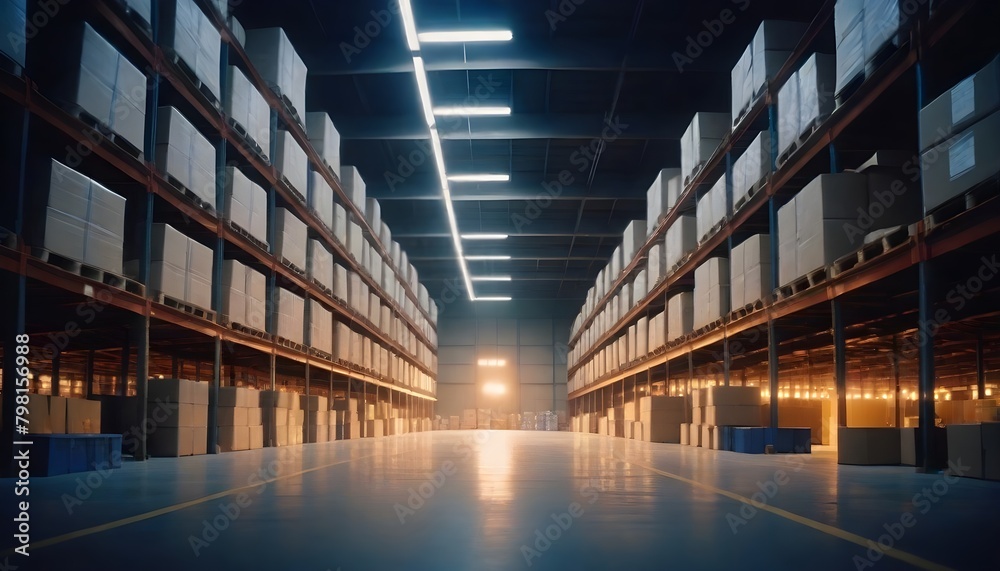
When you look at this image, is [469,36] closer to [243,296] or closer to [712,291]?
[243,296]

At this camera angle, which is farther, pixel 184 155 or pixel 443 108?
pixel 443 108

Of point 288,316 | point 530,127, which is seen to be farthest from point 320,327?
point 530,127

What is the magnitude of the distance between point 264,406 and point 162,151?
4876 mm

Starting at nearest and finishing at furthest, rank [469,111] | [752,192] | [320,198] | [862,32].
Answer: [862,32]
[752,192]
[320,198]
[469,111]

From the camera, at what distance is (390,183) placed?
19.4 meters

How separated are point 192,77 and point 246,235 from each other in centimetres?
244

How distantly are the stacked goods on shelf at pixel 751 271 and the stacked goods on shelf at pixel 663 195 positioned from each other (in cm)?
370

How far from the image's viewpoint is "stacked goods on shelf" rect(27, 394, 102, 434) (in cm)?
665

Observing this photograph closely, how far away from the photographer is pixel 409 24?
11.0 meters

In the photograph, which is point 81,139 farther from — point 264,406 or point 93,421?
point 264,406

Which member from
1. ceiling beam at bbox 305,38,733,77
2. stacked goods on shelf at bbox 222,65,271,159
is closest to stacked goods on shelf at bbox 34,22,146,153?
stacked goods on shelf at bbox 222,65,271,159

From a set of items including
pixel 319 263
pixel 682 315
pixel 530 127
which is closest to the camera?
pixel 682 315

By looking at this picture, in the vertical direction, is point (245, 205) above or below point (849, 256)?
above

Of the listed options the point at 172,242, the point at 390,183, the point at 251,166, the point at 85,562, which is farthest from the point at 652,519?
the point at 390,183
